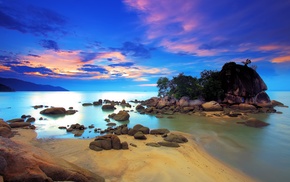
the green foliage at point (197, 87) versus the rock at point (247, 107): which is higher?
the green foliage at point (197, 87)

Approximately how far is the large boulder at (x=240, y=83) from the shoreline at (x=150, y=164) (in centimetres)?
3822

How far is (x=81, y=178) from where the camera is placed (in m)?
6.23

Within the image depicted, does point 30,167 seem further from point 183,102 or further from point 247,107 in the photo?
Answer: point 247,107

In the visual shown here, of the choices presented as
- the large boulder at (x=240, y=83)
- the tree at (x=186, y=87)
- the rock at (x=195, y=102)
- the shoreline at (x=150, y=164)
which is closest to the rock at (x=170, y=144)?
the shoreline at (x=150, y=164)

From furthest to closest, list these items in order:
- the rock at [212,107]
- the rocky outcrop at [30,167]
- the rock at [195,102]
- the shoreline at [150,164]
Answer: the rock at [195,102] < the rock at [212,107] < the shoreline at [150,164] < the rocky outcrop at [30,167]

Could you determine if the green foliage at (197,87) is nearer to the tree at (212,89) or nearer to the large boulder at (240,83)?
the tree at (212,89)

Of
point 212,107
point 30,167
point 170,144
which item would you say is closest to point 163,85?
point 212,107

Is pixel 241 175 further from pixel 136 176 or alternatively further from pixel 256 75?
pixel 256 75

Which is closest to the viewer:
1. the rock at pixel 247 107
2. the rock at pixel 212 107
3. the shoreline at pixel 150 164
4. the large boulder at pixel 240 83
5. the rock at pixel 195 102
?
the shoreline at pixel 150 164

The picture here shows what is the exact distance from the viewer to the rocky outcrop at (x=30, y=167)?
4898mm

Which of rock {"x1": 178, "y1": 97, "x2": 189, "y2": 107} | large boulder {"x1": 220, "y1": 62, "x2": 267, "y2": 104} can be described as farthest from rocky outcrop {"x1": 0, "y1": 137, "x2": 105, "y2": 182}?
large boulder {"x1": 220, "y1": 62, "x2": 267, "y2": 104}

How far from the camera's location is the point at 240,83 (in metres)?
45.9

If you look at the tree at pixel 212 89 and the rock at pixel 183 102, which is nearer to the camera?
the rock at pixel 183 102

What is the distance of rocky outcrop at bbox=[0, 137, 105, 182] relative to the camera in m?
4.90
